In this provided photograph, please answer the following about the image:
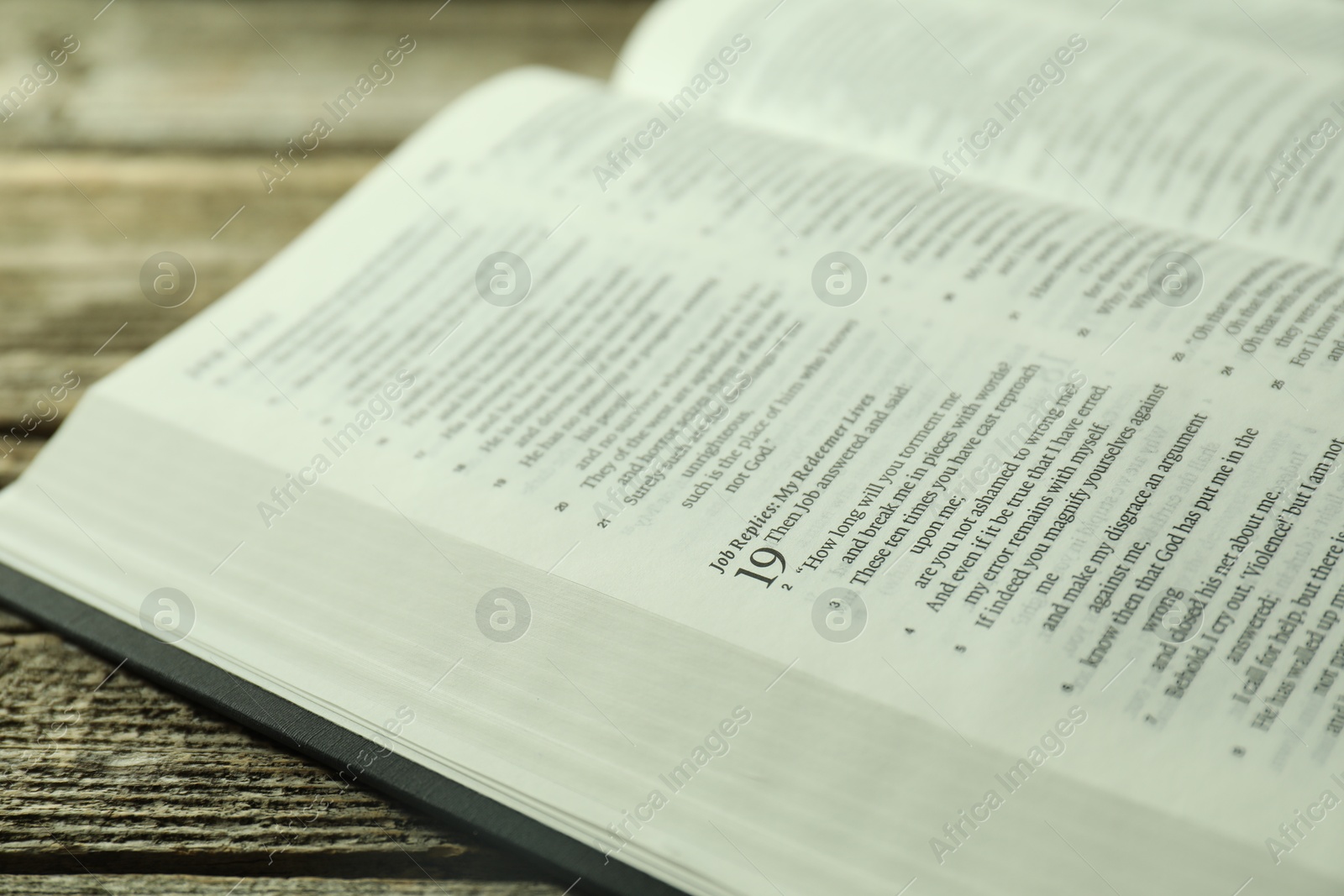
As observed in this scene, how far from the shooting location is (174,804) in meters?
0.36

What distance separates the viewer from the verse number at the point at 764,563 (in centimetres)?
38

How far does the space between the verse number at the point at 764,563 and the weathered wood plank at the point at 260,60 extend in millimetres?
484

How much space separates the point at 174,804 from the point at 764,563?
215mm

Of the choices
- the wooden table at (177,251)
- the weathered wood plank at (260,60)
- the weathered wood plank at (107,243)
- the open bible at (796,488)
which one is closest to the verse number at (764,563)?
the open bible at (796,488)

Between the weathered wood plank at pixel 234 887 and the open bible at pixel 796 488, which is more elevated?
the open bible at pixel 796 488

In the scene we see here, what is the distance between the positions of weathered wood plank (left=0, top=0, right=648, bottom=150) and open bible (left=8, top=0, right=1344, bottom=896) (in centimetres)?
19

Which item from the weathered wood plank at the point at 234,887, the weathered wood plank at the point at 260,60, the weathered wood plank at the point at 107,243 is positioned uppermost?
the weathered wood plank at the point at 260,60

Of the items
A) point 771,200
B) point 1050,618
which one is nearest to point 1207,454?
point 1050,618

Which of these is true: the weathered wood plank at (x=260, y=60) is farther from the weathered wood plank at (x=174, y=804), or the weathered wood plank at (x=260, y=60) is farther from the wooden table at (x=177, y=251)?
the weathered wood plank at (x=174, y=804)

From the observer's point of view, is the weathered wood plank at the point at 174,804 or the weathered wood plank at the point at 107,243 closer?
the weathered wood plank at the point at 174,804

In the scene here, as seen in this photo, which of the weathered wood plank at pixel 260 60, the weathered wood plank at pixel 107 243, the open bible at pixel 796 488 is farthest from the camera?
the weathered wood plank at pixel 260 60

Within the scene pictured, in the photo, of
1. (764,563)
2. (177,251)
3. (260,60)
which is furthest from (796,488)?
(260,60)

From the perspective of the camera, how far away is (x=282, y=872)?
13.6 inches

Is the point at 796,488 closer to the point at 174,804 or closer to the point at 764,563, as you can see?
the point at 764,563
